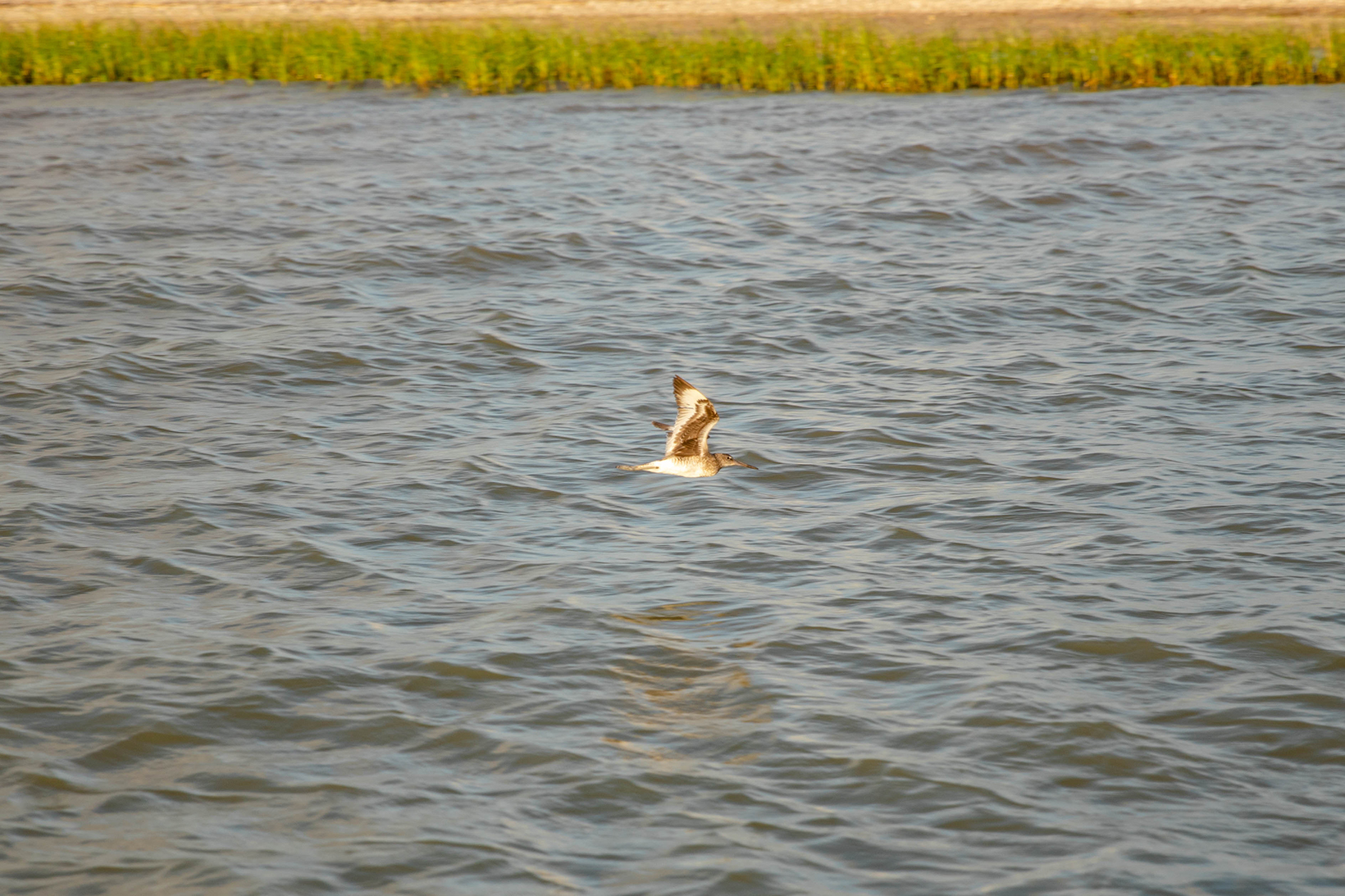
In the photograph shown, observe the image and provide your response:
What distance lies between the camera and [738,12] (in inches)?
1328

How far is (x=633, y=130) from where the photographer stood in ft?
79.7

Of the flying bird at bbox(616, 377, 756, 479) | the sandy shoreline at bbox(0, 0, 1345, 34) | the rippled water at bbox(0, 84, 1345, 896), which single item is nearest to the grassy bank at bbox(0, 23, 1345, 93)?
the sandy shoreline at bbox(0, 0, 1345, 34)

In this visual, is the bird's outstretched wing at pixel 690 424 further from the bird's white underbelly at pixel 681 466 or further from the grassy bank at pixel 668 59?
the grassy bank at pixel 668 59

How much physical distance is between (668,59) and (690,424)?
20281 millimetres

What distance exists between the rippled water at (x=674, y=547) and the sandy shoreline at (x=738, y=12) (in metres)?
13.5

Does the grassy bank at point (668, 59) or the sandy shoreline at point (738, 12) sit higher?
the sandy shoreline at point (738, 12)

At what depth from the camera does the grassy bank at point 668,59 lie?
2619cm

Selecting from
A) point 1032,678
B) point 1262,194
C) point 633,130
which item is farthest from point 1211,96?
point 1032,678

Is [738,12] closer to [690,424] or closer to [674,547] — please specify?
[674,547]

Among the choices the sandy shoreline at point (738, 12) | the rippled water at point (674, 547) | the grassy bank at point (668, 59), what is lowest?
the rippled water at point (674, 547)

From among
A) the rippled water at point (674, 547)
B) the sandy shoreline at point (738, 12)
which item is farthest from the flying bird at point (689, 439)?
the sandy shoreline at point (738, 12)

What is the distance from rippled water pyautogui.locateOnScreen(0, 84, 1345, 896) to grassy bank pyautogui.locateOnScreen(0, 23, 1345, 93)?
7.48m

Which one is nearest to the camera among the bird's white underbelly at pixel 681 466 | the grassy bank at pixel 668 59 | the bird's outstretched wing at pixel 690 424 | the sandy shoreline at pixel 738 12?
the bird's outstretched wing at pixel 690 424

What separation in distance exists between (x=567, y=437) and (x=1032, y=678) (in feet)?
16.5
